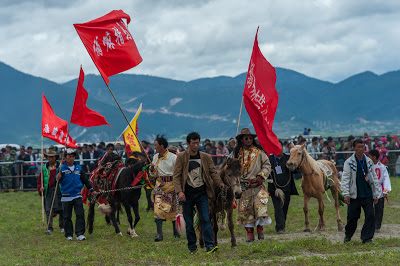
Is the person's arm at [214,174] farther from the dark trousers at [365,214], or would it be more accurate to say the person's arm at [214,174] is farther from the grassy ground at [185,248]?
the dark trousers at [365,214]

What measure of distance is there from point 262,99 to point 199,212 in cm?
307

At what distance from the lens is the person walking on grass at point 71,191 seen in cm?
1247

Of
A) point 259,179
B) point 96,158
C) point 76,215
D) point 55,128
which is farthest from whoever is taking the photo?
point 96,158

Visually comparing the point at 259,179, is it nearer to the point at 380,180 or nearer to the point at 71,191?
the point at 380,180

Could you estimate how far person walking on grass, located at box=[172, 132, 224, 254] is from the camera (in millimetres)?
9469

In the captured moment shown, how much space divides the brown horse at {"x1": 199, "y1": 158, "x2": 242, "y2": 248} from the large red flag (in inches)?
49.7

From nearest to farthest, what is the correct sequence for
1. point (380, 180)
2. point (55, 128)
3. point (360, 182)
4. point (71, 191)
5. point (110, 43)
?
1. point (360, 182)
2. point (380, 180)
3. point (110, 43)
4. point (71, 191)
5. point (55, 128)

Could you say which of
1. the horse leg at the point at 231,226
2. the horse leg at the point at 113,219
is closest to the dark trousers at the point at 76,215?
the horse leg at the point at 113,219

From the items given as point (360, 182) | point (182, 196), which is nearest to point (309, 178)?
point (360, 182)

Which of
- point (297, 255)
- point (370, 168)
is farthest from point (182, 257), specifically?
point (370, 168)

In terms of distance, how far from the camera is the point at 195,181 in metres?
9.53

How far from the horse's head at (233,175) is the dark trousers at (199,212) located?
0.44 metres

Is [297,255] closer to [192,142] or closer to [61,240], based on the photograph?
[192,142]

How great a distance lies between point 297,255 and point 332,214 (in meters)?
6.29
